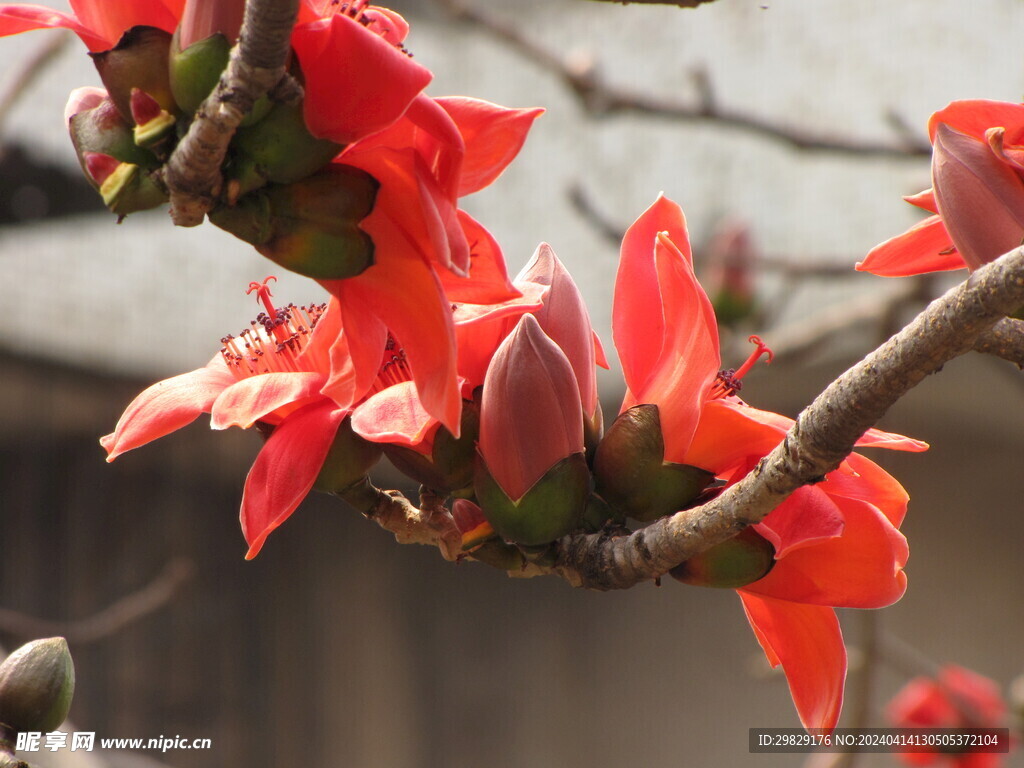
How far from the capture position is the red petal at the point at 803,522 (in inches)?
13.9

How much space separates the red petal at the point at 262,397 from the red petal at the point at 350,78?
12cm

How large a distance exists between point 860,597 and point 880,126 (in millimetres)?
2517

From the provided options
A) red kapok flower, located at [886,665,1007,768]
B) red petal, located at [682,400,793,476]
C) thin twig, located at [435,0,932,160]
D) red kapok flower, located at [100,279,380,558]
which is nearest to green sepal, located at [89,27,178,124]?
red kapok flower, located at [100,279,380,558]

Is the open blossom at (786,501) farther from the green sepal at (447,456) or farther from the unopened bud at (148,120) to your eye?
the unopened bud at (148,120)

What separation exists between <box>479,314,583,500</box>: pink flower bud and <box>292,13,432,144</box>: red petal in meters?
0.11

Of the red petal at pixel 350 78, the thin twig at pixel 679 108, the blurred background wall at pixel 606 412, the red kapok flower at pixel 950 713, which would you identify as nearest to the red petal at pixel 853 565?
the red petal at pixel 350 78

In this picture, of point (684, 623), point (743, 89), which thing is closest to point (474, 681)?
point (684, 623)

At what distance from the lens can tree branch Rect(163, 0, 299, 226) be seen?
245 mm

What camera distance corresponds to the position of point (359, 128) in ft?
0.90

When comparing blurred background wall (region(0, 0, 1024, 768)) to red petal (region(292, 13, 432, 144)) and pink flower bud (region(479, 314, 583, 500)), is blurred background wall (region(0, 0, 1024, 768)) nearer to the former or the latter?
pink flower bud (region(479, 314, 583, 500))

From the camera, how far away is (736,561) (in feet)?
1.23

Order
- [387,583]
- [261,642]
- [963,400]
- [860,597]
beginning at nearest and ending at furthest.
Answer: [860,597]
[963,400]
[261,642]
[387,583]

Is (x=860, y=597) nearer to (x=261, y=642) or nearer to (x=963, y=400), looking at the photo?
(x=963, y=400)

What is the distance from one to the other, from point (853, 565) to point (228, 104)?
25cm
